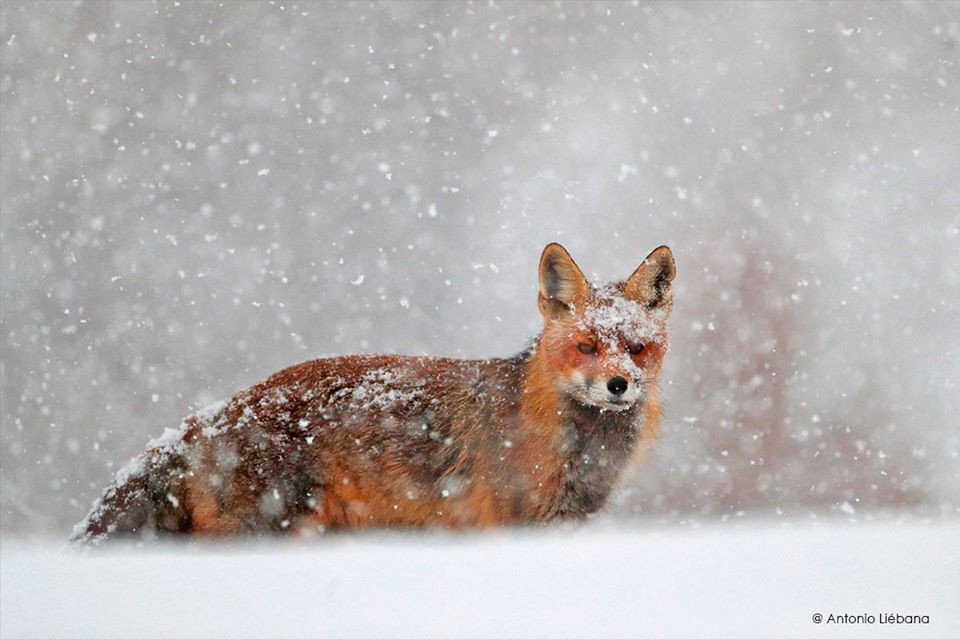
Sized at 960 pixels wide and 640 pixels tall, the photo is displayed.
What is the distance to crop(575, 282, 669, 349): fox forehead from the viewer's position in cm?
496

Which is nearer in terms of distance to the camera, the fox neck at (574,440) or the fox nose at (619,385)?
the fox nose at (619,385)

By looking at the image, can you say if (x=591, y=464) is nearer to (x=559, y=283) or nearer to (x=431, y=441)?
(x=431, y=441)

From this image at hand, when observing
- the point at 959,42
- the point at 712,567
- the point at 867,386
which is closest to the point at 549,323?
the point at 712,567

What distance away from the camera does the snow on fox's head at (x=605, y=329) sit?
4871 millimetres

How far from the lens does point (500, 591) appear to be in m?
3.22

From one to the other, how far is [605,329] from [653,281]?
0.53 m

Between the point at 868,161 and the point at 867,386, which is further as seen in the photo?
the point at 868,161

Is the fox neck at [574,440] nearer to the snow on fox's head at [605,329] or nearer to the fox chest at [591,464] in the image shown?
the fox chest at [591,464]

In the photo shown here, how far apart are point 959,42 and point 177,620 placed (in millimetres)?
15533

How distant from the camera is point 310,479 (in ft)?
16.3

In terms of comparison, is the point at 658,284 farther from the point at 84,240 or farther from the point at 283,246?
the point at 84,240

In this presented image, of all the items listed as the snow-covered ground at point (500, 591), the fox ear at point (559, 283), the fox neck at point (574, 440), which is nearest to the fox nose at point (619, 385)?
the fox neck at point (574, 440)

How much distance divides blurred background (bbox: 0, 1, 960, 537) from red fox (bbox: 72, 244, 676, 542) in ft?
29.5

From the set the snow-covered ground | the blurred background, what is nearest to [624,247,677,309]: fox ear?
the snow-covered ground
